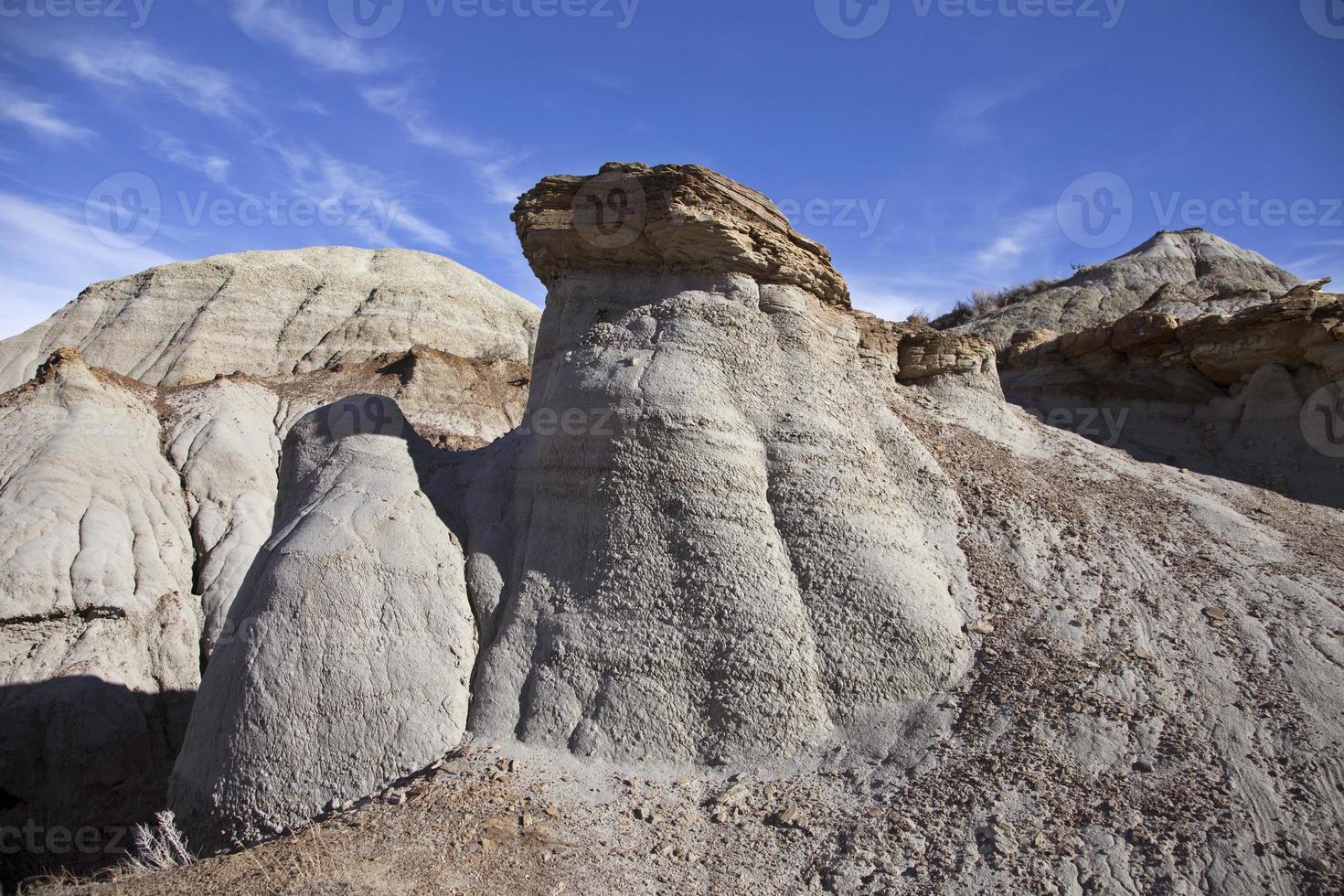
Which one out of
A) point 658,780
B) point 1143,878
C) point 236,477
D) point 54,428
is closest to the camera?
point 1143,878

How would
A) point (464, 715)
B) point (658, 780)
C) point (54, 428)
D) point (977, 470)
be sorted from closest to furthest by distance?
point (658, 780)
point (464, 715)
point (977, 470)
point (54, 428)

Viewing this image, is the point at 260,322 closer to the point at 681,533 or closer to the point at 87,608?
the point at 87,608

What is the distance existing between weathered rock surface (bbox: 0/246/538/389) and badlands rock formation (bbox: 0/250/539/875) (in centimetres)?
8

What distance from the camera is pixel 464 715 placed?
6887mm

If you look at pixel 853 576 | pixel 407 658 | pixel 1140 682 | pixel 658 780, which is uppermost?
pixel 853 576

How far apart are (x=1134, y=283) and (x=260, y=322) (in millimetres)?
24789

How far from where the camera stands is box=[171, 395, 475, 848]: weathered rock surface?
645 centimetres

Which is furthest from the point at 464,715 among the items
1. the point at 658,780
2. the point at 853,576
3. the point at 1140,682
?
the point at 1140,682

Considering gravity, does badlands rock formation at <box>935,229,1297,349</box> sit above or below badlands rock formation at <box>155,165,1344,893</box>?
above

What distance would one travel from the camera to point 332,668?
6812 millimetres

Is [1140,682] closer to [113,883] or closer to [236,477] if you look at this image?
[113,883]

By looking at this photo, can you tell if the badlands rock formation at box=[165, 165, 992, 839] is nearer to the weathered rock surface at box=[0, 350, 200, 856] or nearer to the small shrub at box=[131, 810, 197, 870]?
the small shrub at box=[131, 810, 197, 870]

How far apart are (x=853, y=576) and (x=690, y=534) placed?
4.94 ft

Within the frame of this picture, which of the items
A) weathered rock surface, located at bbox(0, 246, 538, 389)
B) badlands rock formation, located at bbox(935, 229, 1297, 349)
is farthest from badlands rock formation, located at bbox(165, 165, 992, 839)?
weathered rock surface, located at bbox(0, 246, 538, 389)
